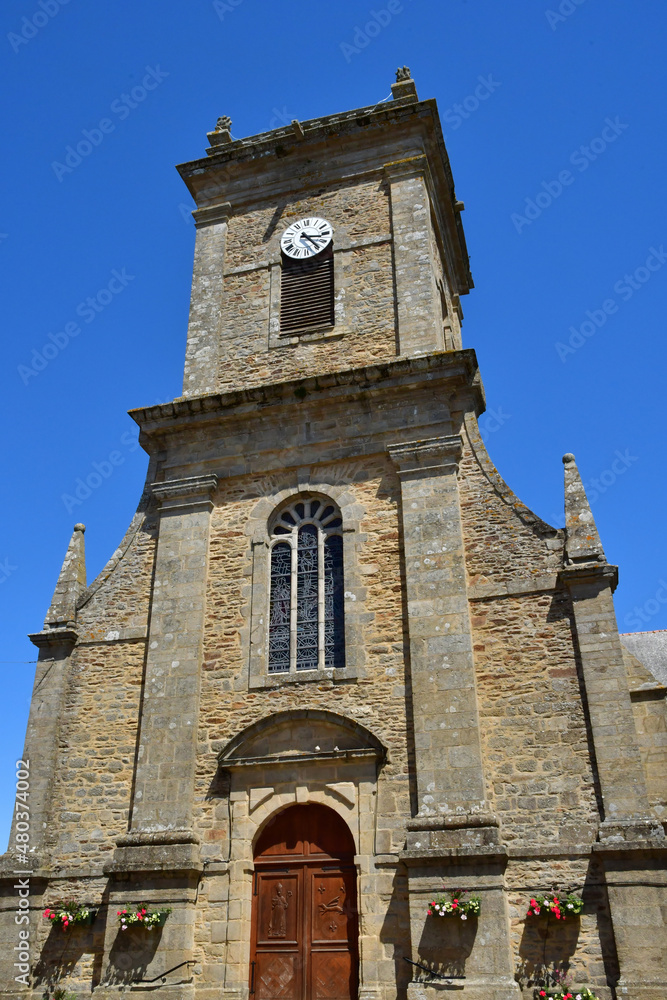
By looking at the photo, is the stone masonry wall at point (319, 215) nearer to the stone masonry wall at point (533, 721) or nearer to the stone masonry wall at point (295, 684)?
the stone masonry wall at point (295, 684)

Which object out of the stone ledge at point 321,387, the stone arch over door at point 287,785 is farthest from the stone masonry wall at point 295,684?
the stone ledge at point 321,387

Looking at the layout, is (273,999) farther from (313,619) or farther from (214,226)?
(214,226)

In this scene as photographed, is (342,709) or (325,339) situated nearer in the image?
(342,709)

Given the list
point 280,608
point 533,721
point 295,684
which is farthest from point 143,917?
point 533,721

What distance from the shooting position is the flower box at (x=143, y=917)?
9766mm

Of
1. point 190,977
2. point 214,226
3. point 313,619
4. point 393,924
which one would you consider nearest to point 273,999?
point 190,977

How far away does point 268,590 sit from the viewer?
11.8 meters

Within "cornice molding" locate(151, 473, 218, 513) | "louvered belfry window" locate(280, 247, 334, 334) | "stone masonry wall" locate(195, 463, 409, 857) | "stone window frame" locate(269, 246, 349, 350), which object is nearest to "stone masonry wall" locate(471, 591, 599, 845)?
"stone masonry wall" locate(195, 463, 409, 857)

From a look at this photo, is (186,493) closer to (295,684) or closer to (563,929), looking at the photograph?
(295,684)

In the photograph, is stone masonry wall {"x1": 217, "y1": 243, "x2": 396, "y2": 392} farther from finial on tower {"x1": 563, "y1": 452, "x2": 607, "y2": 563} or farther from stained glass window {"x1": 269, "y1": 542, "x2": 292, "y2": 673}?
finial on tower {"x1": 563, "y1": 452, "x2": 607, "y2": 563}

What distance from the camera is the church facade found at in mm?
9203

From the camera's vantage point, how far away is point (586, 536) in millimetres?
10656

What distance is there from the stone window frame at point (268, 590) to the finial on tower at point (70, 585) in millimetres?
2774

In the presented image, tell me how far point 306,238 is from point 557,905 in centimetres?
1103
